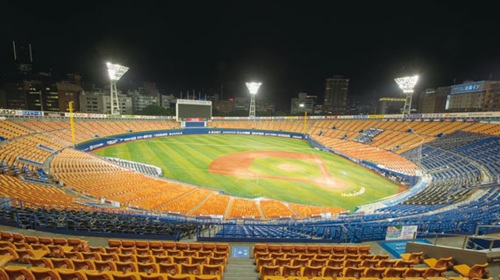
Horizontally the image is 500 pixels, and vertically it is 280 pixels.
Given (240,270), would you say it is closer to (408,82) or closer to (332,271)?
(332,271)

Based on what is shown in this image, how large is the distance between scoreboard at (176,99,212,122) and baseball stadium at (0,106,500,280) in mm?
4326

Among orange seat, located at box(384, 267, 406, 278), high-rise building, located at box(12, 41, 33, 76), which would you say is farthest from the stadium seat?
high-rise building, located at box(12, 41, 33, 76)

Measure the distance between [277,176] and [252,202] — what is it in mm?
9482

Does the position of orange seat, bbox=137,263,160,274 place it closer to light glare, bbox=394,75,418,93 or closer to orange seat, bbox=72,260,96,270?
orange seat, bbox=72,260,96,270

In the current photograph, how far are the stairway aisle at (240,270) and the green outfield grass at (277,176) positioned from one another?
15239mm

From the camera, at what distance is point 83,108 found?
10144 centimetres

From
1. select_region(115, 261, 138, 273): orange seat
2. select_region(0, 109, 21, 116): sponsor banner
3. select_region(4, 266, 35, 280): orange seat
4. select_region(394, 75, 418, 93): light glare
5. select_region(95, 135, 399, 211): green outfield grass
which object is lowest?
select_region(95, 135, 399, 211): green outfield grass

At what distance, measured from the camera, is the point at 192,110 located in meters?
64.1

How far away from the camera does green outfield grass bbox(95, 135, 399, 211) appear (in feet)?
77.0

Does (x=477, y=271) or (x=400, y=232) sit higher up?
(x=477, y=271)

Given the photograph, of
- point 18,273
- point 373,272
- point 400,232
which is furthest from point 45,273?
point 400,232

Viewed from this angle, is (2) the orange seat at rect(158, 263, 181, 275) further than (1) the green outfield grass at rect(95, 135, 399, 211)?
No

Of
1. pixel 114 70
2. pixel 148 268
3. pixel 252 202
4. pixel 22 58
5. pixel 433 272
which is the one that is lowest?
pixel 252 202

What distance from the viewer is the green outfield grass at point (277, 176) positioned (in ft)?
77.0
